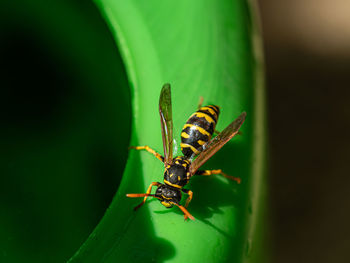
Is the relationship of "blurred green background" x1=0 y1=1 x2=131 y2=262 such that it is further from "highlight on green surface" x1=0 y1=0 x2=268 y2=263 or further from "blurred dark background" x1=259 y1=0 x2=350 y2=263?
"blurred dark background" x1=259 y1=0 x2=350 y2=263

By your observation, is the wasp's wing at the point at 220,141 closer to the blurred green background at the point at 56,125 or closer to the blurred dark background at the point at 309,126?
the blurred green background at the point at 56,125

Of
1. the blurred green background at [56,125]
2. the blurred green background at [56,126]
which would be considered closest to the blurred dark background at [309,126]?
the blurred green background at [56,125]

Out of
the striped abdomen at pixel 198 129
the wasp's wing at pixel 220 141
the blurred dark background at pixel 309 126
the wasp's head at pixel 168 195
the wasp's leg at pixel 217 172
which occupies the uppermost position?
the blurred dark background at pixel 309 126

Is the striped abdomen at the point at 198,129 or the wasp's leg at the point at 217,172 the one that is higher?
the striped abdomen at the point at 198,129

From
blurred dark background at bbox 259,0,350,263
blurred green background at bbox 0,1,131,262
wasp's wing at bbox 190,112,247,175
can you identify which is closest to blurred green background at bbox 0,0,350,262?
blurred green background at bbox 0,1,131,262

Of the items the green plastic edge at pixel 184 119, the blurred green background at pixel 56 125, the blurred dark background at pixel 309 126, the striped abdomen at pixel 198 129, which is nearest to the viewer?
the green plastic edge at pixel 184 119

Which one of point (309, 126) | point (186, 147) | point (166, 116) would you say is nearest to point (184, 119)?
point (166, 116)

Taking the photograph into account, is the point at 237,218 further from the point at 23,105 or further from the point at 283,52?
the point at 283,52

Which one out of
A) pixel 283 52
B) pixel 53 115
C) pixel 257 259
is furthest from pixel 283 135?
pixel 257 259
